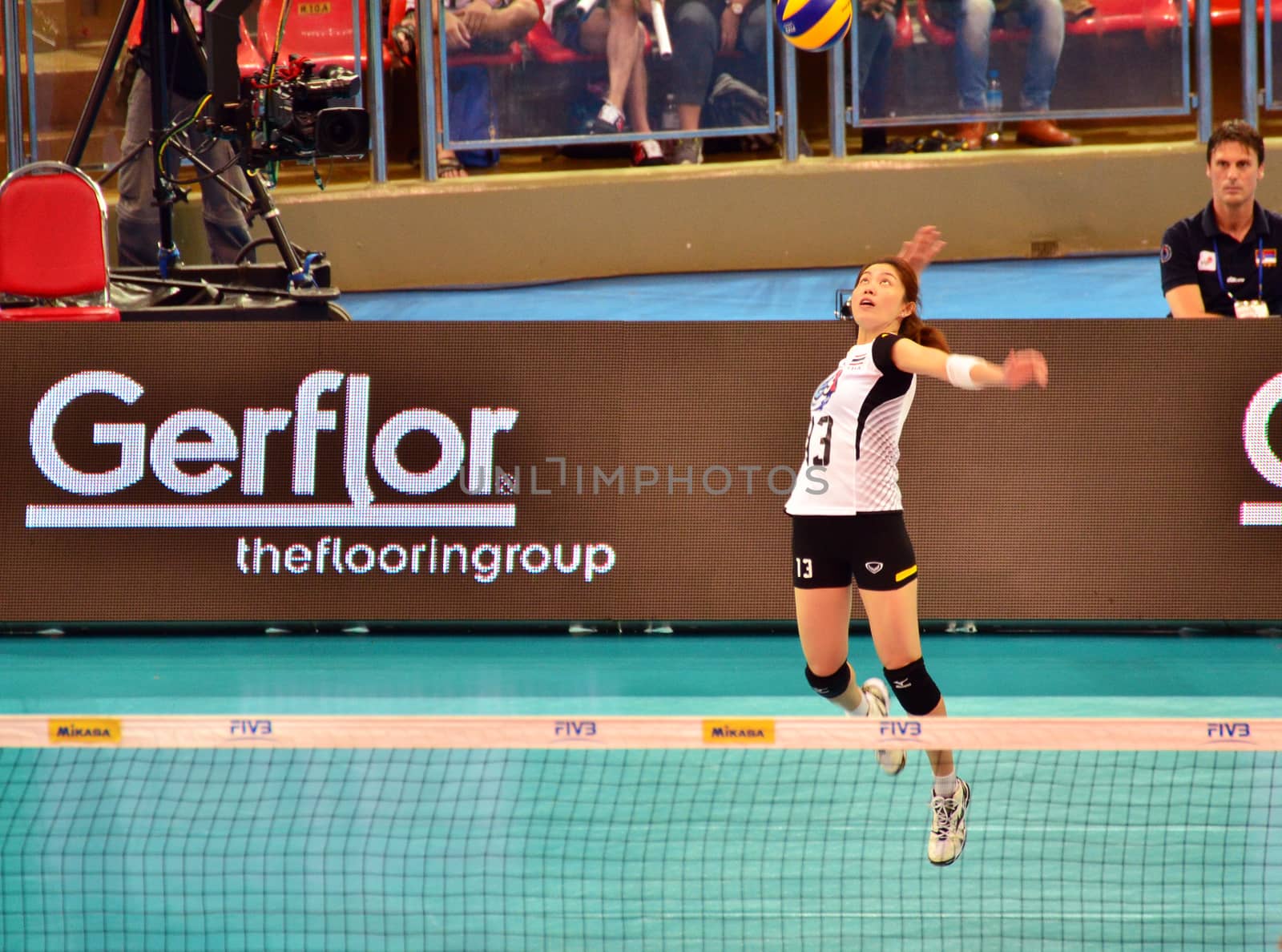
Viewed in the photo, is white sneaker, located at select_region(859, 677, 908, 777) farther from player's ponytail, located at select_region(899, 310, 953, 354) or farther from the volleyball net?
player's ponytail, located at select_region(899, 310, 953, 354)

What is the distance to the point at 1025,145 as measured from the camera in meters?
14.1

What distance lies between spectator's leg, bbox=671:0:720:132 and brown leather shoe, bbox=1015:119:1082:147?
2.83 m

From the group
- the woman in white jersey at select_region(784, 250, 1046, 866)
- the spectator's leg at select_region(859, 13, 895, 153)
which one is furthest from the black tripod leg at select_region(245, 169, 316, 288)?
the woman in white jersey at select_region(784, 250, 1046, 866)

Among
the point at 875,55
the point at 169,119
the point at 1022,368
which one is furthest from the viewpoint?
the point at 875,55

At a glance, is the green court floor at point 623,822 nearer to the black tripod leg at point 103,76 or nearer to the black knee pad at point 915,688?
the black knee pad at point 915,688

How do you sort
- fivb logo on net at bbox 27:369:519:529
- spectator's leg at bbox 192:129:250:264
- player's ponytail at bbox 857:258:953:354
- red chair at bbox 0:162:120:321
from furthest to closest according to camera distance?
spectator's leg at bbox 192:129:250:264, red chair at bbox 0:162:120:321, fivb logo on net at bbox 27:369:519:529, player's ponytail at bbox 857:258:953:354

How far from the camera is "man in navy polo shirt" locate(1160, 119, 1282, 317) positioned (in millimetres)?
7719

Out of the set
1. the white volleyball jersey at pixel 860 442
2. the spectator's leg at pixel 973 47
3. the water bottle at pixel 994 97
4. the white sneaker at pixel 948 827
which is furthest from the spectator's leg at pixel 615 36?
the white sneaker at pixel 948 827

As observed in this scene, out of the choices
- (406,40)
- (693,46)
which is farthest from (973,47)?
(406,40)

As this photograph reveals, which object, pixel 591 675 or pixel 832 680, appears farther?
pixel 591 675

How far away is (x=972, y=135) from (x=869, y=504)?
367 inches

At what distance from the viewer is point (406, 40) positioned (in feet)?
45.7

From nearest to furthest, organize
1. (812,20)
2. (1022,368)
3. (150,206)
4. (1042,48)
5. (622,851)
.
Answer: (1022,368) → (622,851) → (812,20) → (150,206) → (1042,48)

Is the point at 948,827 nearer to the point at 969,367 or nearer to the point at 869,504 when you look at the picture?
the point at 869,504
